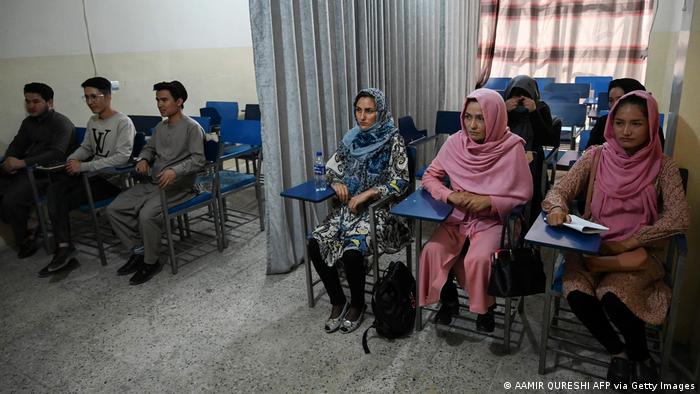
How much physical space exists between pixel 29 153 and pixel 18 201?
41cm

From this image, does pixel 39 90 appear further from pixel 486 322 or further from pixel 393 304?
pixel 486 322

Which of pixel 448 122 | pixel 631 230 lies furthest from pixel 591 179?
pixel 448 122

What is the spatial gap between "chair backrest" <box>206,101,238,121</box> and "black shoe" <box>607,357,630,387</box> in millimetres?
4615

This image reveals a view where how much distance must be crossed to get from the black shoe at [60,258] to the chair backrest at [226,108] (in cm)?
251

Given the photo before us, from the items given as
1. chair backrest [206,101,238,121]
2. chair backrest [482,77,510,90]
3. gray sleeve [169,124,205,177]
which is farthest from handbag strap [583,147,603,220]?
chair backrest [482,77,510,90]

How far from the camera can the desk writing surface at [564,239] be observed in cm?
162

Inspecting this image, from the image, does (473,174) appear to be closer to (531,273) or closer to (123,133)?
(531,273)

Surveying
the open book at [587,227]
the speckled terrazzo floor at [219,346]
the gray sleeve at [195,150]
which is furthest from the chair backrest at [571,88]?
the open book at [587,227]

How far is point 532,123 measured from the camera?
308 centimetres

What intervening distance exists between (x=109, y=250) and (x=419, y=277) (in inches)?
106

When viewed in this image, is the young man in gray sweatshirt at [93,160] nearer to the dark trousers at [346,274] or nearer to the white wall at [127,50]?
the white wall at [127,50]

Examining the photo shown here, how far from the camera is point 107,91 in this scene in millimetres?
3412

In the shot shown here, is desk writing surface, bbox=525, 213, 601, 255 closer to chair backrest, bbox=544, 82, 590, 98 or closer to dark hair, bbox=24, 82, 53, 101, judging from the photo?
dark hair, bbox=24, 82, 53, 101

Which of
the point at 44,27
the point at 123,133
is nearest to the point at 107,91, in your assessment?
the point at 123,133
